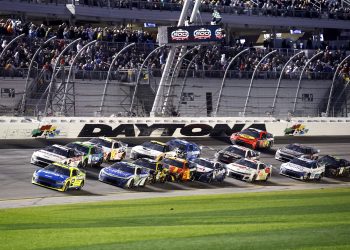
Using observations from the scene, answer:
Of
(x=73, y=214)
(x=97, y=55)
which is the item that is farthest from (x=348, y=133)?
(x=73, y=214)

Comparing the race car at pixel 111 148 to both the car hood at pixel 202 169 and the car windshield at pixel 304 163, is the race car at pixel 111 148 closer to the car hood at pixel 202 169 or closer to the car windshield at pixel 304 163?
the car hood at pixel 202 169

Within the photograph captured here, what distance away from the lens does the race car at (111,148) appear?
48.5m

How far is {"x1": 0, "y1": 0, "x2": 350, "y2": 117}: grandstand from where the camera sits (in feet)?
180

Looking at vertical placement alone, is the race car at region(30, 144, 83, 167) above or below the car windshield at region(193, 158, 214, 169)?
above

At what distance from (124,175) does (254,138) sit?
54.0 feet

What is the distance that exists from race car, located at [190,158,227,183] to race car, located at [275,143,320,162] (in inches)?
339

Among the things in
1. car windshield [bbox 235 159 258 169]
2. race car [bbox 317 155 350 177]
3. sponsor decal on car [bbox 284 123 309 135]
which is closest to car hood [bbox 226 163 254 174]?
car windshield [bbox 235 159 258 169]

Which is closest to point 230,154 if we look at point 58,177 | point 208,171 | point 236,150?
point 236,150

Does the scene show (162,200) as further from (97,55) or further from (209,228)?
(97,55)

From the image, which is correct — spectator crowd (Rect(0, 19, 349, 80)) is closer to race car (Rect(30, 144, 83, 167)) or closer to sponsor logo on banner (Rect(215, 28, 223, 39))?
sponsor logo on banner (Rect(215, 28, 223, 39))

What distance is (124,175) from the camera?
43.0m

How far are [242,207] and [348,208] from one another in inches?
144

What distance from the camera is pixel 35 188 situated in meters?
40.1

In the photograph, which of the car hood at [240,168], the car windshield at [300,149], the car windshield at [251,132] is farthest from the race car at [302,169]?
the car windshield at [251,132]
